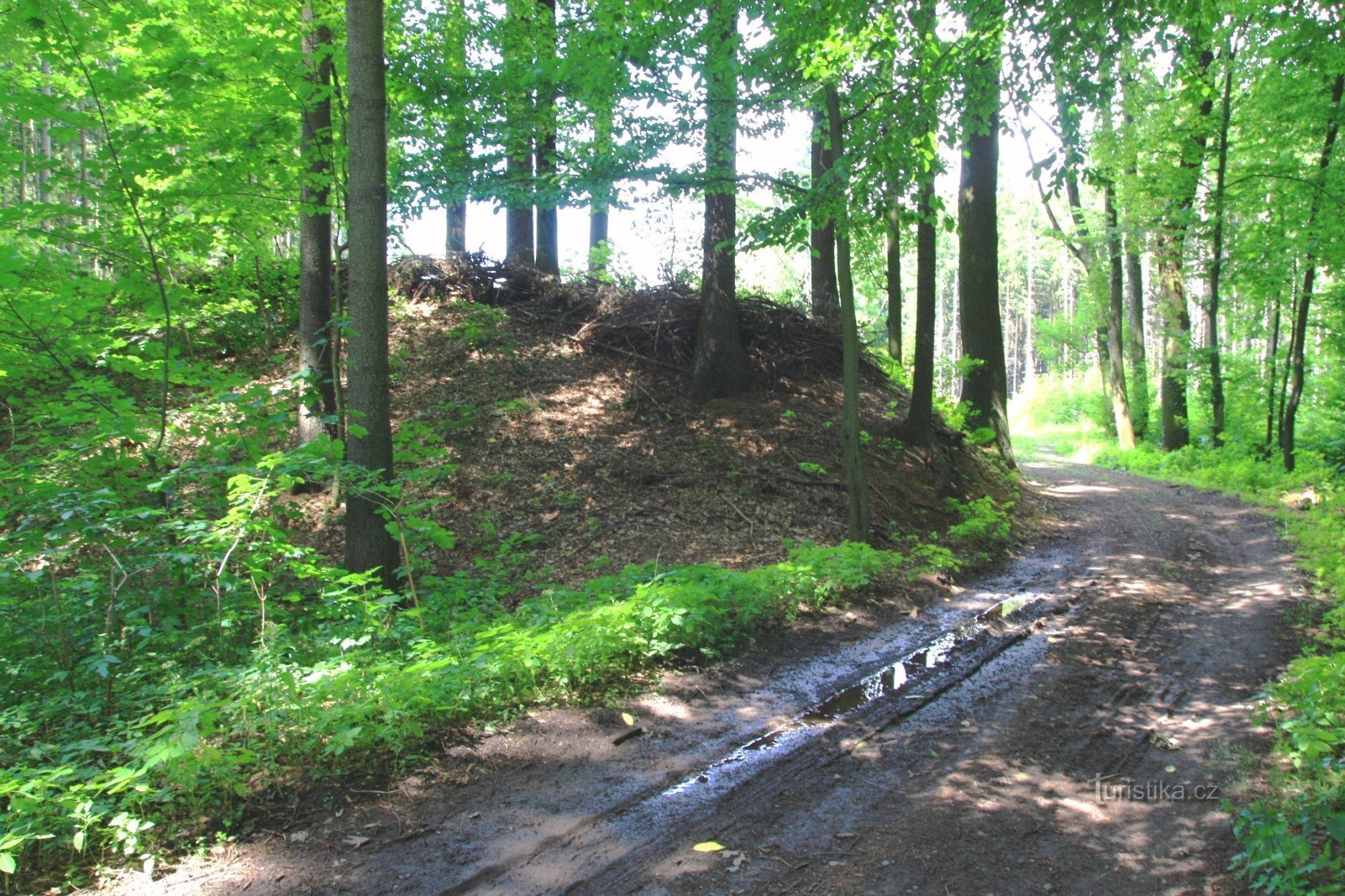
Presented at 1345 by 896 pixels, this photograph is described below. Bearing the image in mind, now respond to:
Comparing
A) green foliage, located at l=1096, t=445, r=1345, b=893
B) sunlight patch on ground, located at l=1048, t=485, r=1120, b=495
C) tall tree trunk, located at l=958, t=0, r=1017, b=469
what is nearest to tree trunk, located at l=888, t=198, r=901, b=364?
tall tree trunk, located at l=958, t=0, r=1017, b=469

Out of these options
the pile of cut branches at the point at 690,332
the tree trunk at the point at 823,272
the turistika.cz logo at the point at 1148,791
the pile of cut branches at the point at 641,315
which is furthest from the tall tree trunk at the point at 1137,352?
the turistika.cz logo at the point at 1148,791

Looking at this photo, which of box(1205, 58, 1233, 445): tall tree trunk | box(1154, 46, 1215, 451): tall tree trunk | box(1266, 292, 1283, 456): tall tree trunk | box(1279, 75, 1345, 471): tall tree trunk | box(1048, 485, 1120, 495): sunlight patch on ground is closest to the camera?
box(1279, 75, 1345, 471): tall tree trunk

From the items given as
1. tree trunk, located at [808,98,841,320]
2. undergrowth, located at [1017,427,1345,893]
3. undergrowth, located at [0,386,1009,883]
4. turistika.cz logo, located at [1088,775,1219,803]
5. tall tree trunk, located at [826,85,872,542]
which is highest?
tree trunk, located at [808,98,841,320]

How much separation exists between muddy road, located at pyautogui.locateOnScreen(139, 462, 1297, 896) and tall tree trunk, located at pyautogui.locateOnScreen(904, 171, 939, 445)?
5.29 meters

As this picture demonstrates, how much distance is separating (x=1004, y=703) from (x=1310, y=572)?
5944 millimetres

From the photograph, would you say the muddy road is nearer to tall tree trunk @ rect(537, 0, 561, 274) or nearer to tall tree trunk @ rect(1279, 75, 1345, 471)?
tall tree trunk @ rect(537, 0, 561, 274)

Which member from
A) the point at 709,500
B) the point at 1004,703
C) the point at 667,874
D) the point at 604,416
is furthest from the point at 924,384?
the point at 667,874

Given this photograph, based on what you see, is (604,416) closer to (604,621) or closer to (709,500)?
(709,500)

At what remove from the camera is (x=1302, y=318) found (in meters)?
15.7

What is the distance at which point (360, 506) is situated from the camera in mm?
6508

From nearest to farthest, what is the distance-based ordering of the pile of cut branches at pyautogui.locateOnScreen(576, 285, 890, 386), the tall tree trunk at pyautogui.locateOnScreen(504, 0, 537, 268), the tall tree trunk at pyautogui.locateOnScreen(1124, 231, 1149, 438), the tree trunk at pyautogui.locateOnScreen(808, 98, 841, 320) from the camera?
1. the tall tree trunk at pyautogui.locateOnScreen(504, 0, 537, 268)
2. the pile of cut branches at pyautogui.locateOnScreen(576, 285, 890, 386)
3. the tree trunk at pyautogui.locateOnScreen(808, 98, 841, 320)
4. the tall tree trunk at pyautogui.locateOnScreen(1124, 231, 1149, 438)

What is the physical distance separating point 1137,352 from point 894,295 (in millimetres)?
→ 12842

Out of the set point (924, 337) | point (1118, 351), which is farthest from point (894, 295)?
point (1118, 351)

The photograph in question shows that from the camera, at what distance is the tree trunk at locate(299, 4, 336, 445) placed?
752 cm
